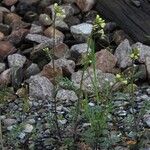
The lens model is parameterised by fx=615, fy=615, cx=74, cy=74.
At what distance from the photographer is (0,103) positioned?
559cm

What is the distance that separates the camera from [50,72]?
19.5ft

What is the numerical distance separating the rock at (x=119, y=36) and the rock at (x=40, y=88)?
1098mm

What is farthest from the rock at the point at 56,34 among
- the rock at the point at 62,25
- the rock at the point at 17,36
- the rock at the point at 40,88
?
the rock at the point at 40,88

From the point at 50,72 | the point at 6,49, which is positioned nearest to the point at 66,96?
the point at 50,72

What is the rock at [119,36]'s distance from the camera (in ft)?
21.4

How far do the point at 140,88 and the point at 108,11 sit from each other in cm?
146

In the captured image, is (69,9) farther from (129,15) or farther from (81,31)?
(129,15)

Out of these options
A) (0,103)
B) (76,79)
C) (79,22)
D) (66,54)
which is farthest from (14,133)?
(79,22)

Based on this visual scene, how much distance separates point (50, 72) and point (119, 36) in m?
1.02

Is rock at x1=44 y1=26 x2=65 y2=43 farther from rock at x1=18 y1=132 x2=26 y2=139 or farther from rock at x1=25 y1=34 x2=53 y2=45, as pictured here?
rock at x1=18 y1=132 x2=26 y2=139

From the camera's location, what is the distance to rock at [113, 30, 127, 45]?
6.52m

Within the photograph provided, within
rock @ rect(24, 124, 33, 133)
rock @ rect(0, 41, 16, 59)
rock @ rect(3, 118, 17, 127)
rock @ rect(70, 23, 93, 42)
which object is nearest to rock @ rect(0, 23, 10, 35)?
rock @ rect(0, 41, 16, 59)

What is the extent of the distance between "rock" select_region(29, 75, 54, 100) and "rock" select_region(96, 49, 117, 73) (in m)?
0.59

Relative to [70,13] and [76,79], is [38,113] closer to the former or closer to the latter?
[76,79]
